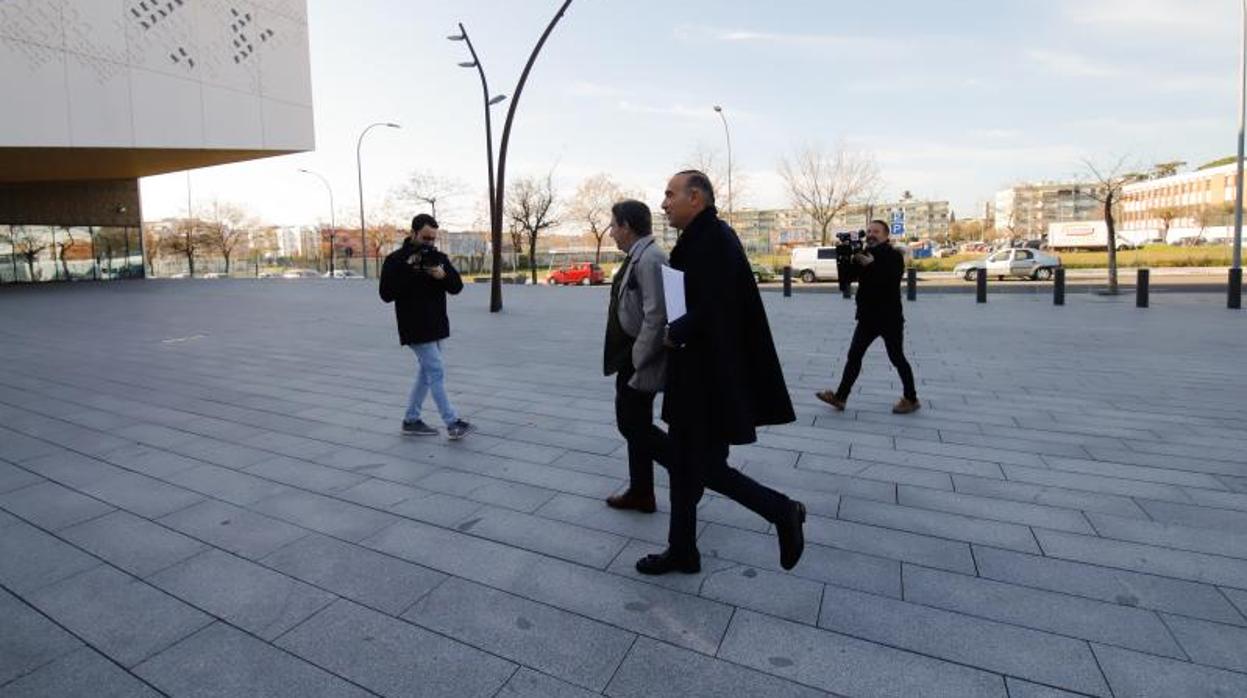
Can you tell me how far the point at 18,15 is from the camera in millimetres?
20094

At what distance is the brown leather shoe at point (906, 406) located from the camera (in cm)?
620

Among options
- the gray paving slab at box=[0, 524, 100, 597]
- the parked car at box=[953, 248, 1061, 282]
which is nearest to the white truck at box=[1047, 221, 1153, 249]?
the parked car at box=[953, 248, 1061, 282]

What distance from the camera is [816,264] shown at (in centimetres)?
3528

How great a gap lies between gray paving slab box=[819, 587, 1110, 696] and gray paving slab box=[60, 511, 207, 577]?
293 cm

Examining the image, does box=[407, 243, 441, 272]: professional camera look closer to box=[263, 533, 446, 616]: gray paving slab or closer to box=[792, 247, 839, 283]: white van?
box=[263, 533, 446, 616]: gray paving slab

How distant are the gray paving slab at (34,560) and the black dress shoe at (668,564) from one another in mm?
2501

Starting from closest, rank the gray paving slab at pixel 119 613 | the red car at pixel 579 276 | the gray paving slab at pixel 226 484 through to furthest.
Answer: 1. the gray paving slab at pixel 119 613
2. the gray paving slab at pixel 226 484
3. the red car at pixel 579 276

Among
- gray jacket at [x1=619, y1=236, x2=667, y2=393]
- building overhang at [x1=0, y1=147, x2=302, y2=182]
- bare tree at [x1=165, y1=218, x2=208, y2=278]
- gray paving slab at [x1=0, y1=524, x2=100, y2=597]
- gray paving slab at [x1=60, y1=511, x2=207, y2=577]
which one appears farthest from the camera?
bare tree at [x1=165, y1=218, x2=208, y2=278]

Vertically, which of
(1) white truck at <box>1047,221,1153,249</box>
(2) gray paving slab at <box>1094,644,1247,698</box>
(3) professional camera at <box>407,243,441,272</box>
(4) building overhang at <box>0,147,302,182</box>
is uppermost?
(4) building overhang at <box>0,147,302,182</box>

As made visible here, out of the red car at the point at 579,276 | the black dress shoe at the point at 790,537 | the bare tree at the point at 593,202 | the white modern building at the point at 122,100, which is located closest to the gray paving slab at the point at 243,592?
the black dress shoe at the point at 790,537

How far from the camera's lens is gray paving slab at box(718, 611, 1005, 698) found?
2312mm

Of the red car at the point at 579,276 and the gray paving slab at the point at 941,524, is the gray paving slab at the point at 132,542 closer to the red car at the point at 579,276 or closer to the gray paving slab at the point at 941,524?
the gray paving slab at the point at 941,524

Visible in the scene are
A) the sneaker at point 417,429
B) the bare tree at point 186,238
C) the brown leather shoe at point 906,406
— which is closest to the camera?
the sneaker at point 417,429

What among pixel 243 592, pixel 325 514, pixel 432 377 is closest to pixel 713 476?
pixel 243 592
